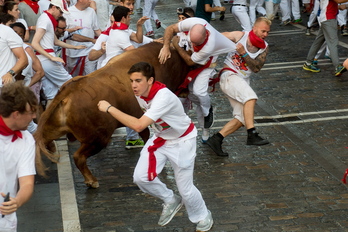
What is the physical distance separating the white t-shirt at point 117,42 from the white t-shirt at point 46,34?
3.55 feet

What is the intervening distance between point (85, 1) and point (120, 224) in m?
5.49

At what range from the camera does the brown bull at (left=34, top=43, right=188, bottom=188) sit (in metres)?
7.66

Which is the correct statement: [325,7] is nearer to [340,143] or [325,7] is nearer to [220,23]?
[340,143]

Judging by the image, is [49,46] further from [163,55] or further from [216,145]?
[216,145]

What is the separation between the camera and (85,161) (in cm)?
797

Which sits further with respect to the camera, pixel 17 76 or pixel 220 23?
pixel 220 23

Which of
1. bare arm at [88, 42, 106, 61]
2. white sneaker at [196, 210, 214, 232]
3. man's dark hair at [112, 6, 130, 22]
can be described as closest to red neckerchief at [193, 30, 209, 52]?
man's dark hair at [112, 6, 130, 22]

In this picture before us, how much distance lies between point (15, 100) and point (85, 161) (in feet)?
11.4

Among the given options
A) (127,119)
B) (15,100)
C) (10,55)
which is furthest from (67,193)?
(15,100)

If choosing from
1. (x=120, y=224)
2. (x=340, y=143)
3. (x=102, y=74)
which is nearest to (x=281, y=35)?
(x=340, y=143)

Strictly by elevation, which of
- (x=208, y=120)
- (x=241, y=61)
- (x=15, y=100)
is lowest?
(x=208, y=120)

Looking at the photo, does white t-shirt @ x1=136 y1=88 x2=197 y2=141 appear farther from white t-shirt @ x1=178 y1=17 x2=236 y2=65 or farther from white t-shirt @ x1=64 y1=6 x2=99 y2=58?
white t-shirt @ x1=64 y1=6 x2=99 y2=58

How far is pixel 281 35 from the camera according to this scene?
1806 centimetres

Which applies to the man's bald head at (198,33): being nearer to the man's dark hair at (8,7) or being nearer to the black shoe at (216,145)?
the black shoe at (216,145)
